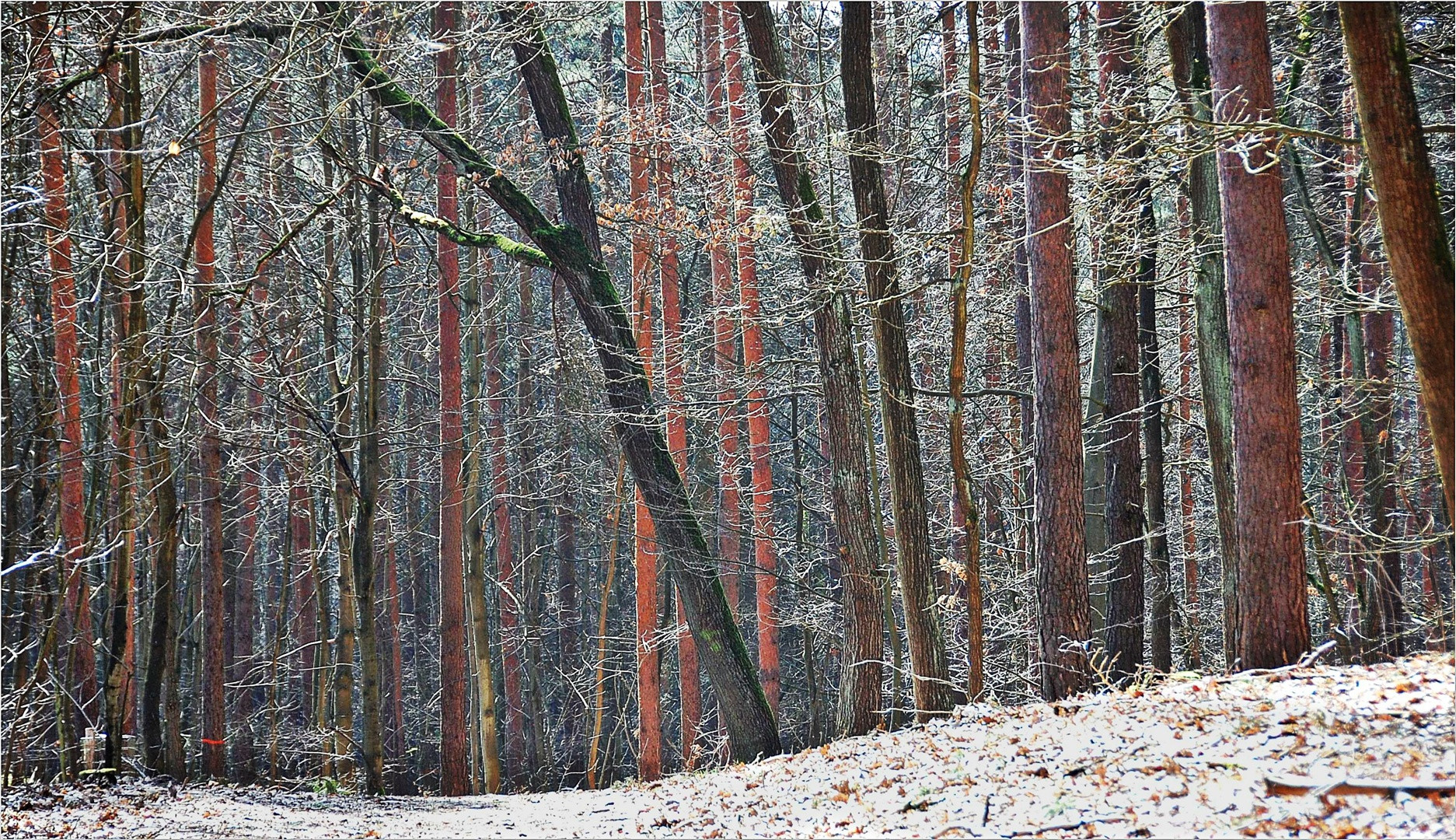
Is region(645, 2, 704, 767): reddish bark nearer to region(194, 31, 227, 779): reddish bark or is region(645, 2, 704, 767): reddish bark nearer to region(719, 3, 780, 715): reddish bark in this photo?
region(719, 3, 780, 715): reddish bark

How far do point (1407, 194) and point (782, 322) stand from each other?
5646mm

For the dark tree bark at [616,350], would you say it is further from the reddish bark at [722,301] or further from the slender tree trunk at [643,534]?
the slender tree trunk at [643,534]

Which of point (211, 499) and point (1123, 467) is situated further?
point (211, 499)

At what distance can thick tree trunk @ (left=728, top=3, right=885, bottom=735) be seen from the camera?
10.1 metres

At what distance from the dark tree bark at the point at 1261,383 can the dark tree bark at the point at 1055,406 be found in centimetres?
157

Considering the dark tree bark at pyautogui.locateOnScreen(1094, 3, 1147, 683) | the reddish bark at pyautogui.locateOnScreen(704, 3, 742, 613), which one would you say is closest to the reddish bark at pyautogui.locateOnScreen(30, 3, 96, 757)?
the reddish bark at pyautogui.locateOnScreen(704, 3, 742, 613)

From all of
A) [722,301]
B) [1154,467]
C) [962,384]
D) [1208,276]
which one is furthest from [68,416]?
[1154,467]

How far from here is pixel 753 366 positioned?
11.8m

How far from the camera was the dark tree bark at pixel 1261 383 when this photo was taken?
6.83 metres

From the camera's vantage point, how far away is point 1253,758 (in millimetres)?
4789

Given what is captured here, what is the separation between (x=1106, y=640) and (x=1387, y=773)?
7.12 m

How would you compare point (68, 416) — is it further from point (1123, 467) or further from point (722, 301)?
point (1123, 467)

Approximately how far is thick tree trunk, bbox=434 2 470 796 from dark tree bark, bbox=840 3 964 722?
6683mm

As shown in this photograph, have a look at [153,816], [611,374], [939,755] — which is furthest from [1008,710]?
[153,816]
